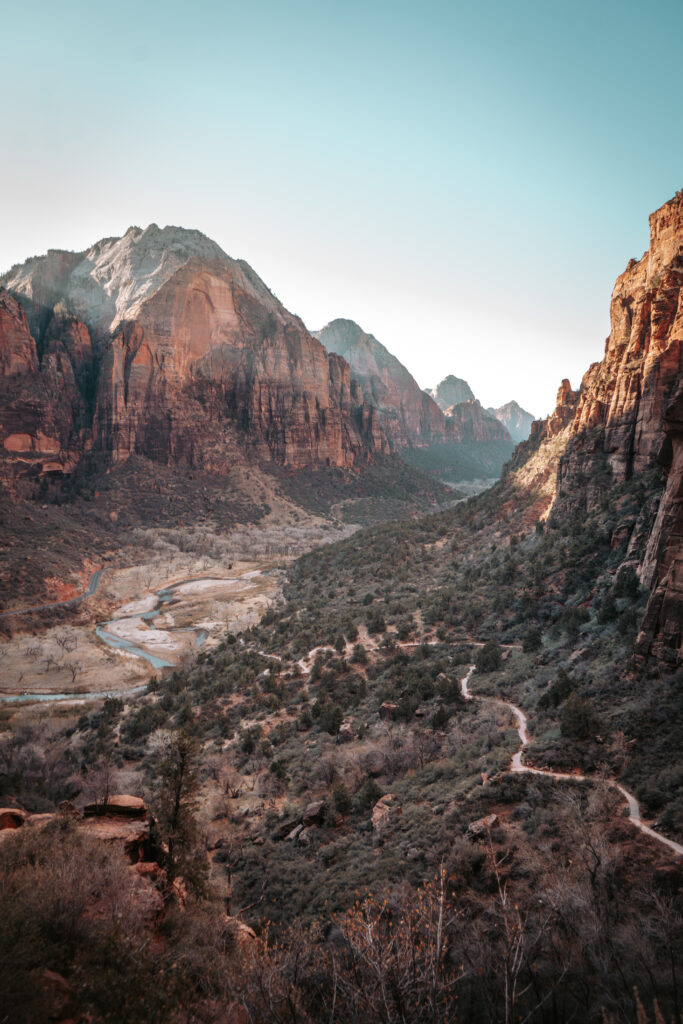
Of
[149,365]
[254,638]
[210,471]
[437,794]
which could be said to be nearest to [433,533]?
[254,638]

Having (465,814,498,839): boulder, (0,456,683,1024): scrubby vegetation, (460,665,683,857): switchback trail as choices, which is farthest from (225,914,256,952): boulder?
(460,665,683,857): switchback trail

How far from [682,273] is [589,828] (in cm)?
3037

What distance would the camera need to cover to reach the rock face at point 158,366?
8806 cm

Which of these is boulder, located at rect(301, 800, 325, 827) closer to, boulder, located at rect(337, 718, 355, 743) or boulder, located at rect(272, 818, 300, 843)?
boulder, located at rect(272, 818, 300, 843)

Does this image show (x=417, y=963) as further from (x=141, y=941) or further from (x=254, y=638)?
(x=254, y=638)

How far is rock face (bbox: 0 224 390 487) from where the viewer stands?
289 feet

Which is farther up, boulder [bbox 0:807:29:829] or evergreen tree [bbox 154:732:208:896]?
boulder [bbox 0:807:29:829]

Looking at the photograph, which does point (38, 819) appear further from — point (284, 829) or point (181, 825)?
point (284, 829)

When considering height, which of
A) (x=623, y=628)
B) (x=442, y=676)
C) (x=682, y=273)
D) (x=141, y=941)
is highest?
(x=682, y=273)

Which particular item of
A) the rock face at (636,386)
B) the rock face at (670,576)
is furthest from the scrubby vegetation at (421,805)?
the rock face at (636,386)

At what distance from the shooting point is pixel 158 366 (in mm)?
100562

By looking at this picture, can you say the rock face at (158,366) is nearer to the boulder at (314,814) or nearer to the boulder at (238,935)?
the boulder at (314,814)

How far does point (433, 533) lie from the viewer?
179 feet

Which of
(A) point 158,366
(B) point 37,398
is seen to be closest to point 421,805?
(B) point 37,398
